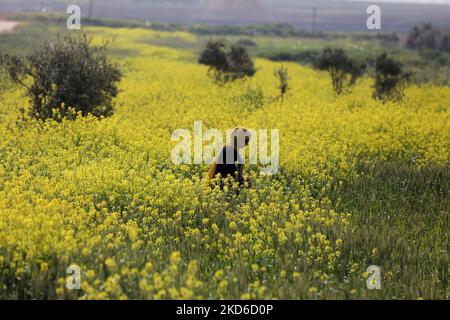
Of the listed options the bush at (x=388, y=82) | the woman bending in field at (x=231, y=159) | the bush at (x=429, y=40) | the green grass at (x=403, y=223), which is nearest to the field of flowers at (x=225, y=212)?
the green grass at (x=403, y=223)

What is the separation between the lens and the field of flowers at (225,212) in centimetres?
643

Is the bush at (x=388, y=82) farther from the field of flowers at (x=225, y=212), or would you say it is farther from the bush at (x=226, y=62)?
the field of flowers at (x=225, y=212)

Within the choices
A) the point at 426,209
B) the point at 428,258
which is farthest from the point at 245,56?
the point at 428,258

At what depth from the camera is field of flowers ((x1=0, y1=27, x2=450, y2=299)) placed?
21.1ft

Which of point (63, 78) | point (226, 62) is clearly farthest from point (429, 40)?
point (63, 78)

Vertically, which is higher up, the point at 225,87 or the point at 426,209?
the point at 225,87

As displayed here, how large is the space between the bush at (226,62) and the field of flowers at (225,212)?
7922 millimetres

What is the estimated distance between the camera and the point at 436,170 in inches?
462

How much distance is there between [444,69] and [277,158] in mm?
28384

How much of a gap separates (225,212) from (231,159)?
147cm

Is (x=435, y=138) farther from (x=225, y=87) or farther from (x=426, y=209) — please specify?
(x=225, y=87)

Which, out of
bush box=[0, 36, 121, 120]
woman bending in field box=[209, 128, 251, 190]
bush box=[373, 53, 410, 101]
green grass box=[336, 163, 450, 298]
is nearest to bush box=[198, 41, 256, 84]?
bush box=[373, 53, 410, 101]

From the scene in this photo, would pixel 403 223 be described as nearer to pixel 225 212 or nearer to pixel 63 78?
pixel 225 212

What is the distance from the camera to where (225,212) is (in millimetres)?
8586
